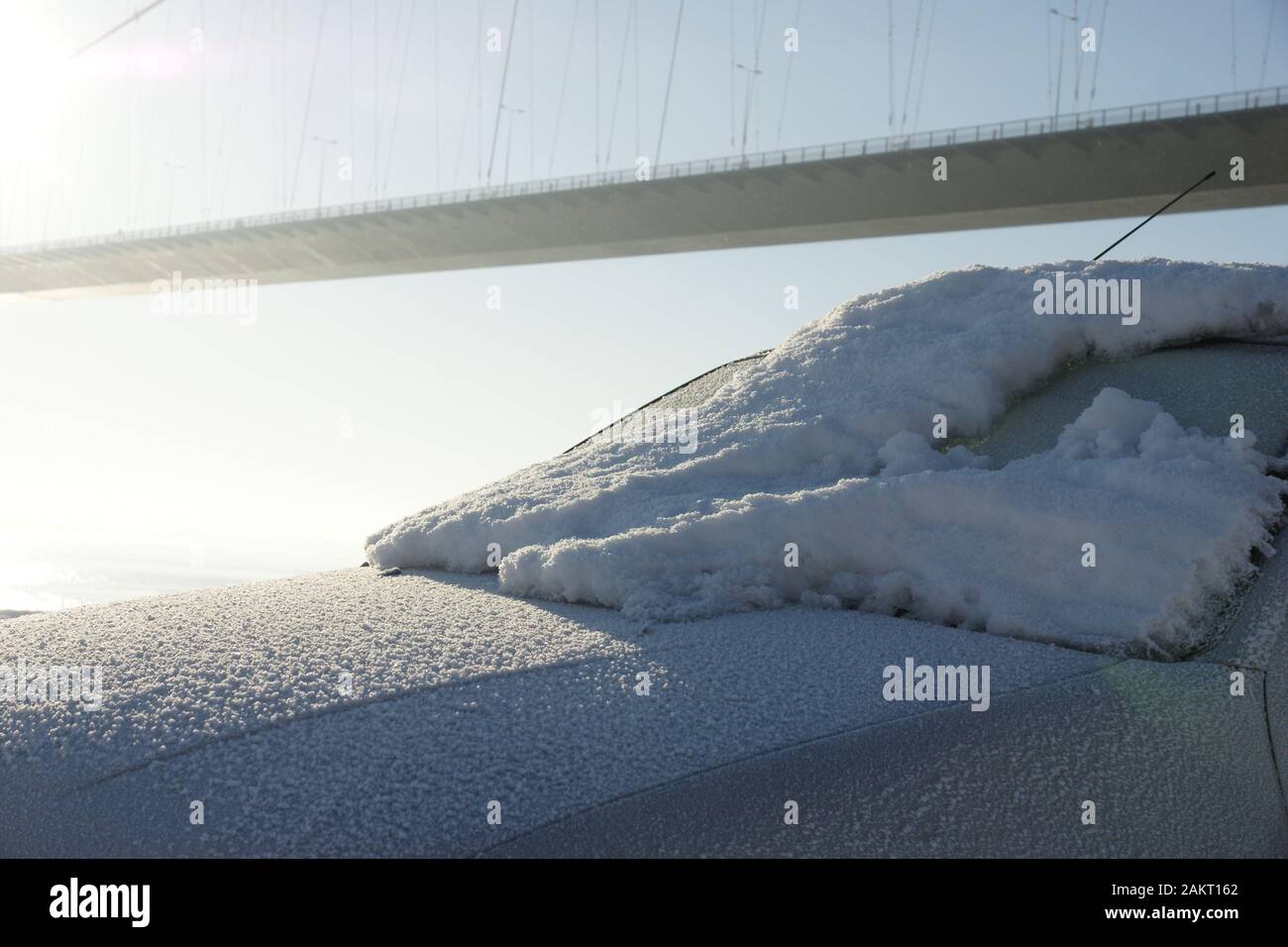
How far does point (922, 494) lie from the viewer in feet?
14.5

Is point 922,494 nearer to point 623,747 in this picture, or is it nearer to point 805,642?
point 805,642

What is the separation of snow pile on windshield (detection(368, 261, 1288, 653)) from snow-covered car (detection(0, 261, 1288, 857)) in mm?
17

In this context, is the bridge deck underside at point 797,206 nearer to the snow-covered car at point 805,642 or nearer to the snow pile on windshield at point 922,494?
the snow pile on windshield at point 922,494

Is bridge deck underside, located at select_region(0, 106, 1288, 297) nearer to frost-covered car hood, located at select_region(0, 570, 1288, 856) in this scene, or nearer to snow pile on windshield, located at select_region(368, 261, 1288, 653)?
snow pile on windshield, located at select_region(368, 261, 1288, 653)

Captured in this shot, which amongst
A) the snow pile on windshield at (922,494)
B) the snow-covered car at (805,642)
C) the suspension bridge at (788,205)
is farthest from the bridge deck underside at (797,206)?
the snow-covered car at (805,642)

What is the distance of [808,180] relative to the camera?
78.0ft

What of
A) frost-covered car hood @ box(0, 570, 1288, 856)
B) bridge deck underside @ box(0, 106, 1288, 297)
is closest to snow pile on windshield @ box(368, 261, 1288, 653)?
frost-covered car hood @ box(0, 570, 1288, 856)

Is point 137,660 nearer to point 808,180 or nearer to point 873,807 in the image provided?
point 873,807

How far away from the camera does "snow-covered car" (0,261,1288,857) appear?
292cm

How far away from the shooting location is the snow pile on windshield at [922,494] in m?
4.13

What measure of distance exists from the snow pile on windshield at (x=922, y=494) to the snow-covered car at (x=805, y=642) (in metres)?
0.02

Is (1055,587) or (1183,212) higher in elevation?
(1183,212)
